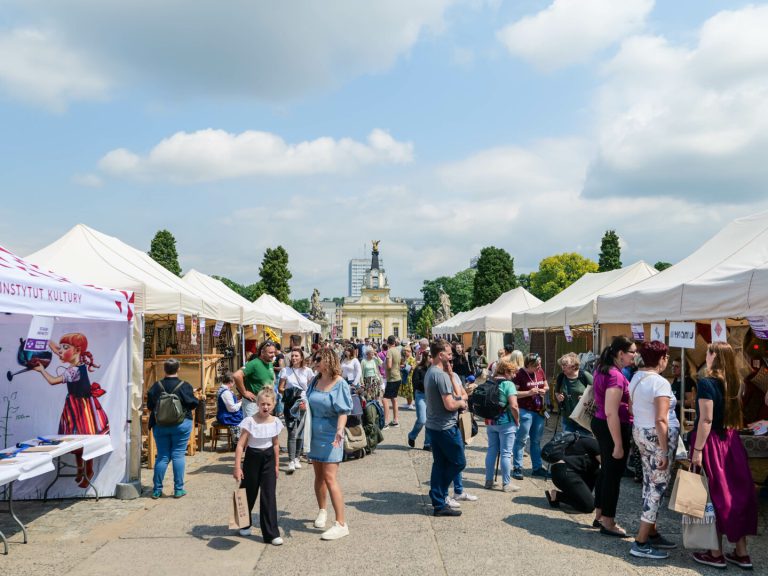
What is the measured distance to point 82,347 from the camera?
735cm

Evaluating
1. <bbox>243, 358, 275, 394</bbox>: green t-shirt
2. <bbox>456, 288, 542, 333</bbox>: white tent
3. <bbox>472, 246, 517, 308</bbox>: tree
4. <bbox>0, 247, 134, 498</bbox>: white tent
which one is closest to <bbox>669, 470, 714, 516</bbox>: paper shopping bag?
<bbox>243, 358, 275, 394</bbox>: green t-shirt

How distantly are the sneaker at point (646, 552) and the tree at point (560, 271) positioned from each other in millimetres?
63866

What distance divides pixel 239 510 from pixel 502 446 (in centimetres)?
329

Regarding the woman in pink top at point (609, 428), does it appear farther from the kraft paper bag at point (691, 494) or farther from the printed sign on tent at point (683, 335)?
the printed sign on tent at point (683, 335)

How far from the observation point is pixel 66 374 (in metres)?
7.26

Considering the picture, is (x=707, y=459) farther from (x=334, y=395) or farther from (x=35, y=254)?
(x=35, y=254)

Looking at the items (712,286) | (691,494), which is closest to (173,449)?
(691,494)

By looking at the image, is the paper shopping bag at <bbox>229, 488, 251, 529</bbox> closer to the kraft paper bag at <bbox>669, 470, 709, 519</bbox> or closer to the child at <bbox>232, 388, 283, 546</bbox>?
the child at <bbox>232, 388, 283, 546</bbox>

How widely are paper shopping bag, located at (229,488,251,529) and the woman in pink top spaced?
322cm

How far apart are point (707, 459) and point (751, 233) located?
4681 millimetres

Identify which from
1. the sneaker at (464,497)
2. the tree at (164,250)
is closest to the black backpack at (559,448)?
the sneaker at (464,497)

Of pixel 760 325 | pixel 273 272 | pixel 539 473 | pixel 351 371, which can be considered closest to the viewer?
pixel 760 325

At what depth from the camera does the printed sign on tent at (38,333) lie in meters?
5.70

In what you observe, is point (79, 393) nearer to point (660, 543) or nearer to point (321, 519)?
point (321, 519)
